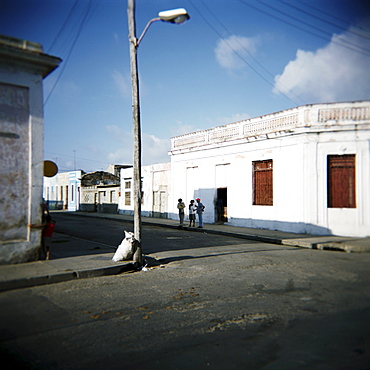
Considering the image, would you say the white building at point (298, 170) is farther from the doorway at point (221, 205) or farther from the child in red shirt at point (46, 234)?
the child in red shirt at point (46, 234)

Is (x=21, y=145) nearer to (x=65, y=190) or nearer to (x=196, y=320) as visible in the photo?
(x=196, y=320)

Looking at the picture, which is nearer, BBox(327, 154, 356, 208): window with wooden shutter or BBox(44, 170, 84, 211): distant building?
BBox(327, 154, 356, 208): window with wooden shutter

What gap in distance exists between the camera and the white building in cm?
1588

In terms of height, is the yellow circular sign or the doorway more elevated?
the yellow circular sign

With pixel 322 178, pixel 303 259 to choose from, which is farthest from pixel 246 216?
pixel 303 259

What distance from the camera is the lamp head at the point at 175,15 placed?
8.10 metres

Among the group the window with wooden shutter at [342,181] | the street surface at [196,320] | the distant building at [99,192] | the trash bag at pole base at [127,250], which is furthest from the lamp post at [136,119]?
the distant building at [99,192]

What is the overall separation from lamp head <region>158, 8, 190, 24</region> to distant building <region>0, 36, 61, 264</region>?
297 centimetres

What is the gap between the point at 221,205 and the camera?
2269 cm

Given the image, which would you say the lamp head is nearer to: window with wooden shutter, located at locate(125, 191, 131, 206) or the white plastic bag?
the white plastic bag

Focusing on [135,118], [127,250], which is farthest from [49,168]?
[127,250]

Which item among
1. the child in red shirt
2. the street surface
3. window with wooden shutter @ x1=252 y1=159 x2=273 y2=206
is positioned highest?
window with wooden shutter @ x1=252 y1=159 x2=273 y2=206

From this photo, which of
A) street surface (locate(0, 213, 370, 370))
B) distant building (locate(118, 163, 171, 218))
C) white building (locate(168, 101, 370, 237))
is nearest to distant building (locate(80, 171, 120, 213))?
distant building (locate(118, 163, 171, 218))

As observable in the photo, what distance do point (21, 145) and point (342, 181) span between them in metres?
13.5
